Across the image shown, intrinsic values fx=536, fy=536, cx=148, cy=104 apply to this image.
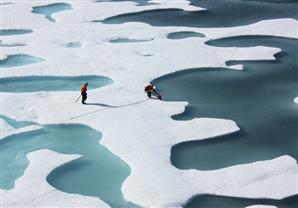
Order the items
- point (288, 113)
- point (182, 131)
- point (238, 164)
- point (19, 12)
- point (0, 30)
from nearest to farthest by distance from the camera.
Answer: point (238, 164) < point (182, 131) < point (288, 113) < point (0, 30) < point (19, 12)

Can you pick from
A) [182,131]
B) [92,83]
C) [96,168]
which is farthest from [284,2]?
[96,168]

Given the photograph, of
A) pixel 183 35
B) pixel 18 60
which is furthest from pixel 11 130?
pixel 183 35

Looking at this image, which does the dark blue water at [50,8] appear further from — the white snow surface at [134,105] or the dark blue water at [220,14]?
the dark blue water at [220,14]

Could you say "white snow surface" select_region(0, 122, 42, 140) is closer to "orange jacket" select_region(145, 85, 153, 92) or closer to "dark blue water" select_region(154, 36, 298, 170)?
"orange jacket" select_region(145, 85, 153, 92)

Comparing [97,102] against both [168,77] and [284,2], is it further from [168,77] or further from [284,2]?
[284,2]

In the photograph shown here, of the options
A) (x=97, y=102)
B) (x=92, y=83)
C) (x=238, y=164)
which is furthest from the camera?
(x=92, y=83)

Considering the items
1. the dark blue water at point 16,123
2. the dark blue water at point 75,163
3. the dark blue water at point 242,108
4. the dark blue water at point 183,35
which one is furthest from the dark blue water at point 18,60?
the dark blue water at point 75,163
